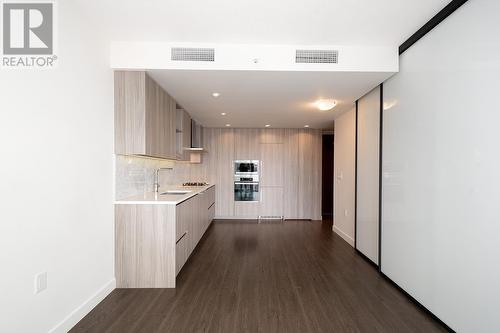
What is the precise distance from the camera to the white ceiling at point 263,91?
2994 mm

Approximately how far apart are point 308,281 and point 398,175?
1641mm

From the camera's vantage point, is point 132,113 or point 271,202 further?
point 271,202

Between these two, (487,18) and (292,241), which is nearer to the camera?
(487,18)

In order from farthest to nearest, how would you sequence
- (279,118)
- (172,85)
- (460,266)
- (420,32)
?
(279,118) < (172,85) < (420,32) < (460,266)

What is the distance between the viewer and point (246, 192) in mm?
6703

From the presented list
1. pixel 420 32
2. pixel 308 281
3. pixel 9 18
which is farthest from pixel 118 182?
pixel 420 32

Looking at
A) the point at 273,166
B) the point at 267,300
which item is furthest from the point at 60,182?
the point at 273,166

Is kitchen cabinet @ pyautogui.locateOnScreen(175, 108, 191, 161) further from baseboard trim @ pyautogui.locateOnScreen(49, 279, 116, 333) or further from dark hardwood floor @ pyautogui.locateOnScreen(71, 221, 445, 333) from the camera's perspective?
baseboard trim @ pyautogui.locateOnScreen(49, 279, 116, 333)

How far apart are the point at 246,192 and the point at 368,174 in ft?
11.7

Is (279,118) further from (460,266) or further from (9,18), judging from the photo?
(9,18)

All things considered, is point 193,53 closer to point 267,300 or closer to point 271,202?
point 267,300

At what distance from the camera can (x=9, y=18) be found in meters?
1.71

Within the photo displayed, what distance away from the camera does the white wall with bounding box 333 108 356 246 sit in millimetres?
4441

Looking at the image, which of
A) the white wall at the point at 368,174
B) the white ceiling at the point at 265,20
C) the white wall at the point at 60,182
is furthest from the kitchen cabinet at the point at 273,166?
the white wall at the point at 60,182
